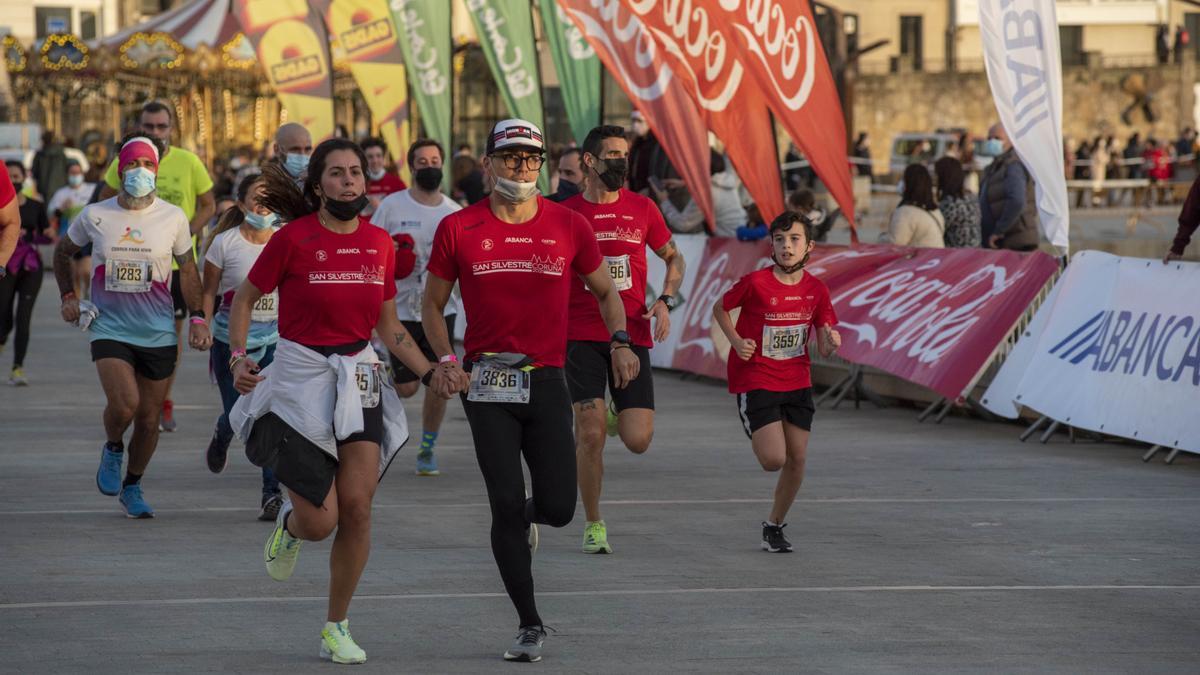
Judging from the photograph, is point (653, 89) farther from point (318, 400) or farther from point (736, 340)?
point (318, 400)

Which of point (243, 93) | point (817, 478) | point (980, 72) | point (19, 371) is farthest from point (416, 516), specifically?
point (980, 72)

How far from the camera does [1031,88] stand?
42.3 feet

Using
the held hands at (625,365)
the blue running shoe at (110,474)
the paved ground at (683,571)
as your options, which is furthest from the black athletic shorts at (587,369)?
the blue running shoe at (110,474)

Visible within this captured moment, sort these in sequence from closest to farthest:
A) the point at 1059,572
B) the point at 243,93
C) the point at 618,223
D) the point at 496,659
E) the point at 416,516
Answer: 1. the point at 496,659
2. the point at 1059,572
3. the point at 618,223
4. the point at 416,516
5. the point at 243,93

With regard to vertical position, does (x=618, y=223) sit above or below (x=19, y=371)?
above

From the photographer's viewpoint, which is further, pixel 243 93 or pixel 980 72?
pixel 980 72

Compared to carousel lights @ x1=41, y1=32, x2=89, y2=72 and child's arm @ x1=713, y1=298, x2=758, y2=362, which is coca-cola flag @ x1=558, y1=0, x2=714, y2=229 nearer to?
child's arm @ x1=713, y1=298, x2=758, y2=362

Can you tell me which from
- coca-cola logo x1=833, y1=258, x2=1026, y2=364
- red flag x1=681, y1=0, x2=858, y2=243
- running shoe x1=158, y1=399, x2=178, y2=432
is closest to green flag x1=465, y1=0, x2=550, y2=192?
red flag x1=681, y1=0, x2=858, y2=243

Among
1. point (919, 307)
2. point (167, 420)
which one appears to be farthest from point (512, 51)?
point (167, 420)

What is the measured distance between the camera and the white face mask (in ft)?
22.5

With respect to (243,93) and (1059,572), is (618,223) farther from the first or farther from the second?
(243,93)

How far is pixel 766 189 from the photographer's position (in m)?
15.1

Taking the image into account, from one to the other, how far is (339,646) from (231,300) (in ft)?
11.9

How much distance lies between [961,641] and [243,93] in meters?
36.9
